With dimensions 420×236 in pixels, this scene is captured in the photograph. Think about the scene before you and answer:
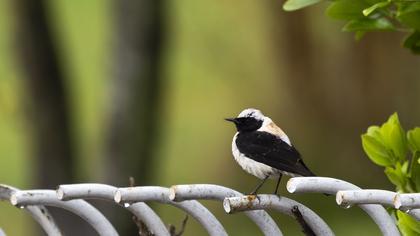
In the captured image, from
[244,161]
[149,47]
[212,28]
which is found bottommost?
[212,28]

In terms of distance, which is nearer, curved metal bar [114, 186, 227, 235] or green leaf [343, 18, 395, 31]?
curved metal bar [114, 186, 227, 235]

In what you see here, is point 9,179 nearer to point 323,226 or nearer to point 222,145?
point 222,145

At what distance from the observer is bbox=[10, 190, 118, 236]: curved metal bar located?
270 centimetres

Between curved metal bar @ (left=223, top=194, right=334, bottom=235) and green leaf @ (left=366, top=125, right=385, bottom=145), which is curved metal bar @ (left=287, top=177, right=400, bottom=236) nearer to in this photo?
curved metal bar @ (left=223, top=194, right=334, bottom=235)

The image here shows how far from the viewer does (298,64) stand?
12.7 metres

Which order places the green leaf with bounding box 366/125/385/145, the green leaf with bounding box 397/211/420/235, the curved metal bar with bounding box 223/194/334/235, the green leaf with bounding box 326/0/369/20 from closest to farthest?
the curved metal bar with bounding box 223/194/334/235
the green leaf with bounding box 397/211/420/235
the green leaf with bounding box 366/125/385/145
the green leaf with bounding box 326/0/369/20

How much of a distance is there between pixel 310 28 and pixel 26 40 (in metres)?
4.63

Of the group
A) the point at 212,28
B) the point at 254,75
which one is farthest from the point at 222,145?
the point at 212,28

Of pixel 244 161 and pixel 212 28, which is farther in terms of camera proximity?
pixel 212 28

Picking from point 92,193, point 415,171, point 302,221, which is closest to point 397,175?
point 415,171

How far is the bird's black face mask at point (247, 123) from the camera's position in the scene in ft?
10.5

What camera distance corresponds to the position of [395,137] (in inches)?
114

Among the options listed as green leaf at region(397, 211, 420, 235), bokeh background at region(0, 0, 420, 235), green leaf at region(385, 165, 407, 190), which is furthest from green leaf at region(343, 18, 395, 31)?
bokeh background at region(0, 0, 420, 235)

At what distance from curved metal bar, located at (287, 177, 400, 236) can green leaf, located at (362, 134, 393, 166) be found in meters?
0.50
